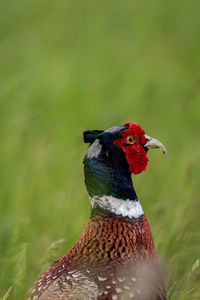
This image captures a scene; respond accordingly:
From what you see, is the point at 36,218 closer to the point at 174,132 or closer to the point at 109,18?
the point at 174,132

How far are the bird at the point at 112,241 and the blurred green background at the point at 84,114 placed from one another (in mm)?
209

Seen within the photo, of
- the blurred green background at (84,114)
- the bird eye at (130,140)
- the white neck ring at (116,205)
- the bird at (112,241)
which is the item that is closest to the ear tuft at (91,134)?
the bird at (112,241)

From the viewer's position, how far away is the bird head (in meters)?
2.47

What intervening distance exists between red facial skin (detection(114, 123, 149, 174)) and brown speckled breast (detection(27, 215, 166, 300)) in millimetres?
233

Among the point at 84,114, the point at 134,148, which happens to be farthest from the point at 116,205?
the point at 84,114

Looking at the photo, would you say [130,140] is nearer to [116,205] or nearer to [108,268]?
[116,205]

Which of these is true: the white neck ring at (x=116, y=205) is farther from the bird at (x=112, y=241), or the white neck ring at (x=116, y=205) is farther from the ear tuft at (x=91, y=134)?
the ear tuft at (x=91, y=134)

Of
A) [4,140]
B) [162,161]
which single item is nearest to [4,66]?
[4,140]

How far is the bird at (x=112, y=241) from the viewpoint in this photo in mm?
2301

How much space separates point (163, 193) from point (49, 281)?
1.93 meters

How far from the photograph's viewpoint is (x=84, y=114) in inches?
236

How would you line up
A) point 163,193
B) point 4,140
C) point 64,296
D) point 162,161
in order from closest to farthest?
1. point 64,296
2. point 163,193
3. point 4,140
4. point 162,161

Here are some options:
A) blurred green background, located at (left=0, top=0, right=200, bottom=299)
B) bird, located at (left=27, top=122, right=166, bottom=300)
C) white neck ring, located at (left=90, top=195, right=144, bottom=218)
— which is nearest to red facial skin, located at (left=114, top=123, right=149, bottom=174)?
bird, located at (left=27, top=122, right=166, bottom=300)

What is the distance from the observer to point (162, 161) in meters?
5.13
